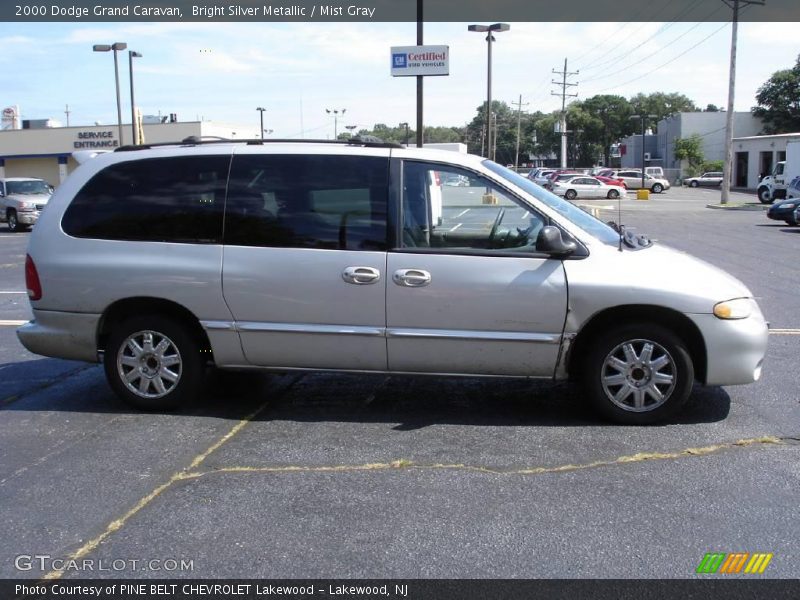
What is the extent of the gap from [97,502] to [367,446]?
1.64 m

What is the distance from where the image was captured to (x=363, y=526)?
12.7 feet

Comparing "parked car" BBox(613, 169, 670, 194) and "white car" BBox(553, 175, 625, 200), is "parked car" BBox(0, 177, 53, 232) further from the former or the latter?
"parked car" BBox(613, 169, 670, 194)

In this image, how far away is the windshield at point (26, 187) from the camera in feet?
86.0

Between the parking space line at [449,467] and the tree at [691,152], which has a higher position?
the tree at [691,152]

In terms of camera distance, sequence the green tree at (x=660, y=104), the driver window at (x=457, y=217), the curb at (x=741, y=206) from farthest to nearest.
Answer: the green tree at (x=660, y=104) < the curb at (x=741, y=206) < the driver window at (x=457, y=217)

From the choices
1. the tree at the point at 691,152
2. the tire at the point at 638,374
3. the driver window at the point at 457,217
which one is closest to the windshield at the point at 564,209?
the driver window at the point at 457,217

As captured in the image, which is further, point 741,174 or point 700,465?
point 741,174

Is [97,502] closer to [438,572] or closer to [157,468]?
[157,468]

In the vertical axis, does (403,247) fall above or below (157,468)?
above

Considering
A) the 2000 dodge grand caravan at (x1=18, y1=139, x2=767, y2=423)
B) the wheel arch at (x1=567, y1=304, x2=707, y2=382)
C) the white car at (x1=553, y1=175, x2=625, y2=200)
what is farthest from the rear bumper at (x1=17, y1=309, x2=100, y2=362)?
the white car at (x1=553, y1=175, x2=625, y2=200)

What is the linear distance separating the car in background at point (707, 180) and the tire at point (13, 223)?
199 feet

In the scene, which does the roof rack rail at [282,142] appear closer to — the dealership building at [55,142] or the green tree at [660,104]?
the dealership building at [55,142]

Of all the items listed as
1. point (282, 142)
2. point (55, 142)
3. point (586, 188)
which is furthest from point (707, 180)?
point (282, 142)

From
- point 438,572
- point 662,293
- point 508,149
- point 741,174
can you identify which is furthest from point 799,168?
point 508,149
